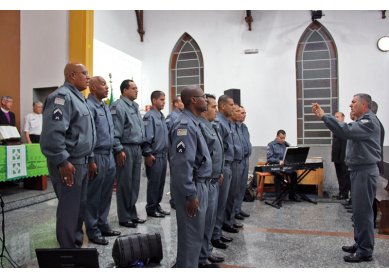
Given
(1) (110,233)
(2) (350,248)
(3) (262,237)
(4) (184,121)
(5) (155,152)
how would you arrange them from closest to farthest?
1. (4) (184,121)
2. (2) (350,248)
3. (1) (110,233)
4. (3) (262,237)
5. (5) (155,152)

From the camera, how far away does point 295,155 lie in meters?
5.40

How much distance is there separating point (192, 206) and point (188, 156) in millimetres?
311

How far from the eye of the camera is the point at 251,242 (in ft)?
10.9

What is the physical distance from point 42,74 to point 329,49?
19.5ft

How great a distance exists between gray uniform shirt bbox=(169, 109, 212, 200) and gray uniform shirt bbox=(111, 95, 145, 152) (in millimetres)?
1425

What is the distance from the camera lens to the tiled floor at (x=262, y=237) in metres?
2.79

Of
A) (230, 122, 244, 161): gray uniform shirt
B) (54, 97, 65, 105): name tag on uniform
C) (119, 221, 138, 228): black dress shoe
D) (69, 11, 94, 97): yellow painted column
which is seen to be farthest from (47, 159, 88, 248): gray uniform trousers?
(69, 11, 94, 97): yellow painted column

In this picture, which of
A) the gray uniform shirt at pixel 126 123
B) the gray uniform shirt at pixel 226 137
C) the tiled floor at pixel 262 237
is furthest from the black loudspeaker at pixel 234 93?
the gray uniform shirt at pixel 126 123

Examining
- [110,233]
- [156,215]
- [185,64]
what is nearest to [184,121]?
[110,233]

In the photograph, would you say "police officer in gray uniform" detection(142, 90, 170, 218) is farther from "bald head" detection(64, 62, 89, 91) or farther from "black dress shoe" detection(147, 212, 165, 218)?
"bald head" detection(64, 62, 89, 91)

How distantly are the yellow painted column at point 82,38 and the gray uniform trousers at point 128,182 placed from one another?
6.88 ft

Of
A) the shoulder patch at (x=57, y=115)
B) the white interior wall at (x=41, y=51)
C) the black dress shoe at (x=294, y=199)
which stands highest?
the white interior wall at (x=41, y=51)

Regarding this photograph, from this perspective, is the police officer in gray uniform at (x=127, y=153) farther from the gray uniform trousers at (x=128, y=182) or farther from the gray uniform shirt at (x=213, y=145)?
the gray uniform shirt at (x=213, y=145)

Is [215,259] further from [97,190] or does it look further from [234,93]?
[234,93]
